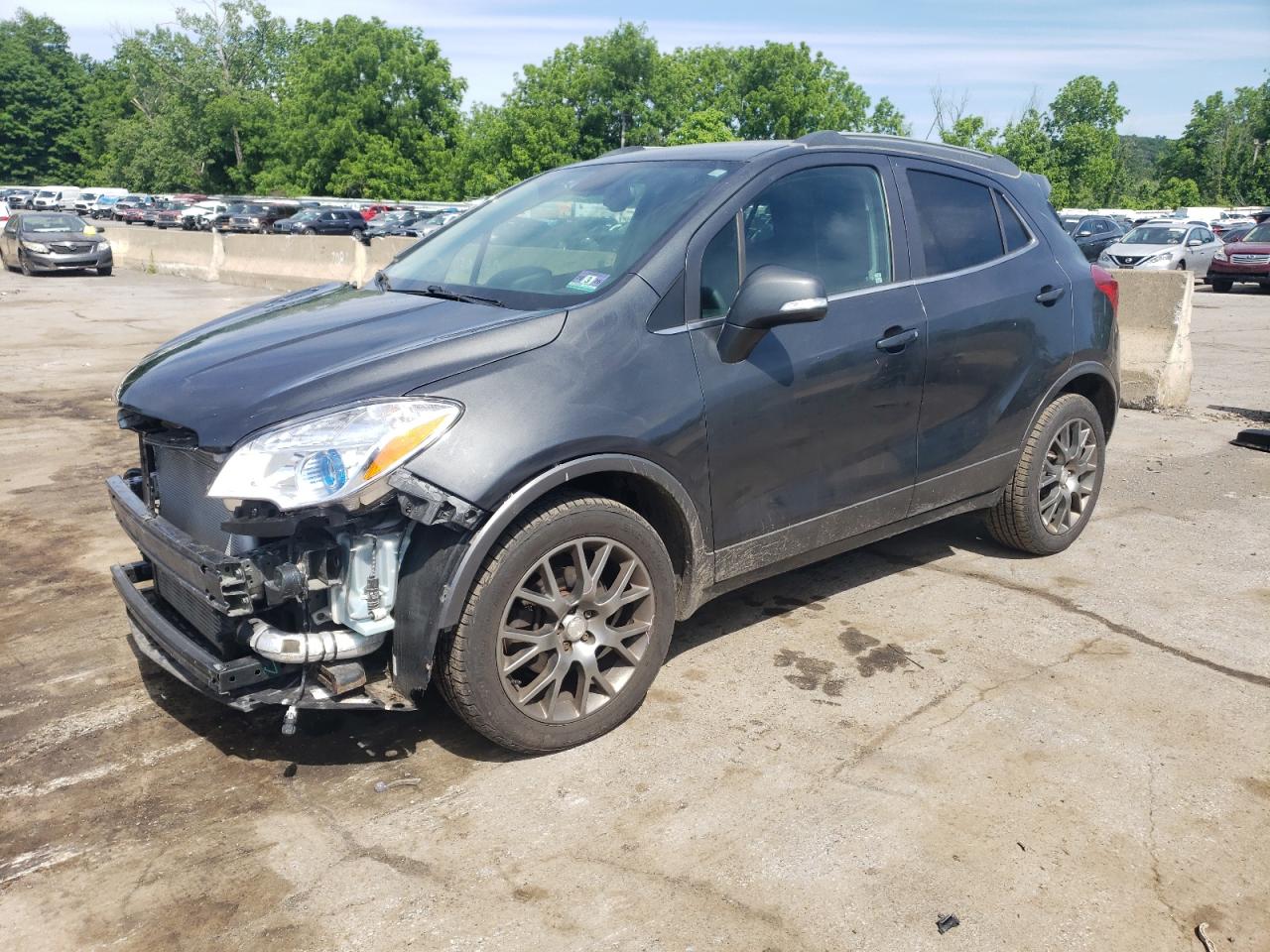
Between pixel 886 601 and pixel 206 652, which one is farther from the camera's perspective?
pixel 886 601

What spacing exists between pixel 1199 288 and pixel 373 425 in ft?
92.8

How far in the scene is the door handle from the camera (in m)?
4.18

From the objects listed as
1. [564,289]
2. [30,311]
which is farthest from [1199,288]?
[564,289]

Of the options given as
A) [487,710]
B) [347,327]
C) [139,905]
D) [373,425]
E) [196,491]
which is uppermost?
A: [347,327]

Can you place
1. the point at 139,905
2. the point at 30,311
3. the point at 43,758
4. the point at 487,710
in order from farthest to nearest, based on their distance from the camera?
the point at 30,311 < the point at 43,758 < the point at 487,710 < the point at 139,905

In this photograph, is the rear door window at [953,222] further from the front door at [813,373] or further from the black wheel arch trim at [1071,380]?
the black wheel arch trim at [1071,380]

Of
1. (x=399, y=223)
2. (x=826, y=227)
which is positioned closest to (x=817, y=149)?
(x=826, y=227)

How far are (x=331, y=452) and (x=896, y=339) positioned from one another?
2276 millimetres

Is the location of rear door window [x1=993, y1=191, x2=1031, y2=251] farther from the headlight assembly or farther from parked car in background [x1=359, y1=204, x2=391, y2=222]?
parked car in background [x1=359, y1=204, x2=391, y2=222]

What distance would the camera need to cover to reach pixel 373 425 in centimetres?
305

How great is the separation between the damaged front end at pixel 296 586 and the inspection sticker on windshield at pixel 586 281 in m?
0.98

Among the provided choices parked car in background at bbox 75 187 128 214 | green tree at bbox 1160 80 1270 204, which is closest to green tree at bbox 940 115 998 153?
green tree at bbox 1160 80 1270 204

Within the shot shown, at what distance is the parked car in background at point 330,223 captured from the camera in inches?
1791

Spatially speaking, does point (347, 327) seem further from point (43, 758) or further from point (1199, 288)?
point (1199, 288)
